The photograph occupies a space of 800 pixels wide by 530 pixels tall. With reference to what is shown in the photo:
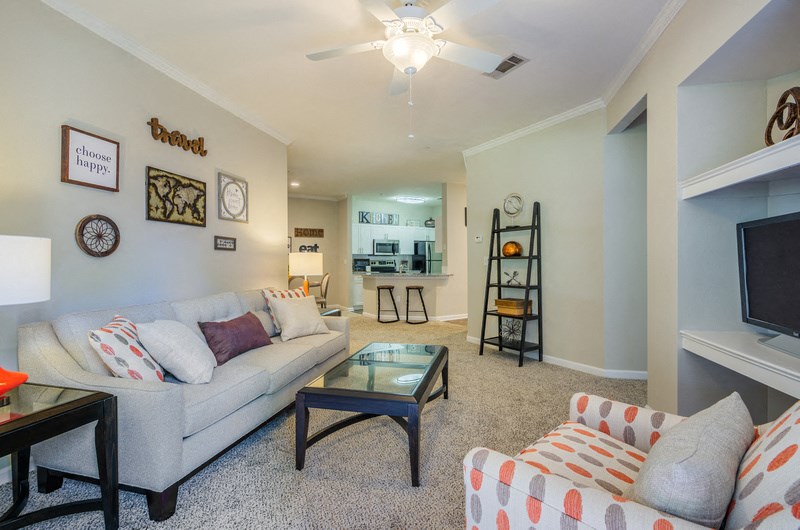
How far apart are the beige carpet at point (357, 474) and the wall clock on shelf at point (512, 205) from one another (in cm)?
210

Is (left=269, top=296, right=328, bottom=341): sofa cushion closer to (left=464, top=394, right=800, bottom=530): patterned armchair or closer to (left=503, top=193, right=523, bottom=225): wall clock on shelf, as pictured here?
(left=464, top=394, right=800, bottom=530): patterned armchair

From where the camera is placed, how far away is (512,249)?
14.3 ft

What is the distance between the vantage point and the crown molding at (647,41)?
2.22 m

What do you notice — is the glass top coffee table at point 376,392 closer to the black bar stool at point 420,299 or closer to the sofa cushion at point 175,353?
the sofa cushion at point 175,353

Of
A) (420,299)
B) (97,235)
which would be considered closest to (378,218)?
(420,299)

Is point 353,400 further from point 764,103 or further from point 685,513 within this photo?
point 764,103

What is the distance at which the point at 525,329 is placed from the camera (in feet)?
13.5

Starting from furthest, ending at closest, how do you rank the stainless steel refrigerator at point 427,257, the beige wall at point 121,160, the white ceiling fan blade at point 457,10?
the stainless steel refrigerator at point 427,257, the beige wall at point 121,160, the white ceiling fan blade at point 457,10

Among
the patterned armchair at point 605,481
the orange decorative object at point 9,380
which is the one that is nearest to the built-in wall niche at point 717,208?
the patterned armchair at point 605,481

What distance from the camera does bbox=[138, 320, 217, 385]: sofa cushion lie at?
6.70 ft

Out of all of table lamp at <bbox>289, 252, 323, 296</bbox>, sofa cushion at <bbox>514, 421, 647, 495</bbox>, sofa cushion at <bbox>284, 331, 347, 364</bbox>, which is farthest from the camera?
table lamp at <bbox>289, 252, 323, 296</bbox>

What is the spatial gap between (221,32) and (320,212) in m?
6.05

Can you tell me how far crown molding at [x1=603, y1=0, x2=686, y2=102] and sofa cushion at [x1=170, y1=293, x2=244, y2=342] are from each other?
3701mm

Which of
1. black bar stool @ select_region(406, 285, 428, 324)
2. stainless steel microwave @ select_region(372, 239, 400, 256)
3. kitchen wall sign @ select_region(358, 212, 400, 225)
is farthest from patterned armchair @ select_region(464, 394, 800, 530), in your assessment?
kitchen wall sign @ select_region(358, 212, 400, 225)
